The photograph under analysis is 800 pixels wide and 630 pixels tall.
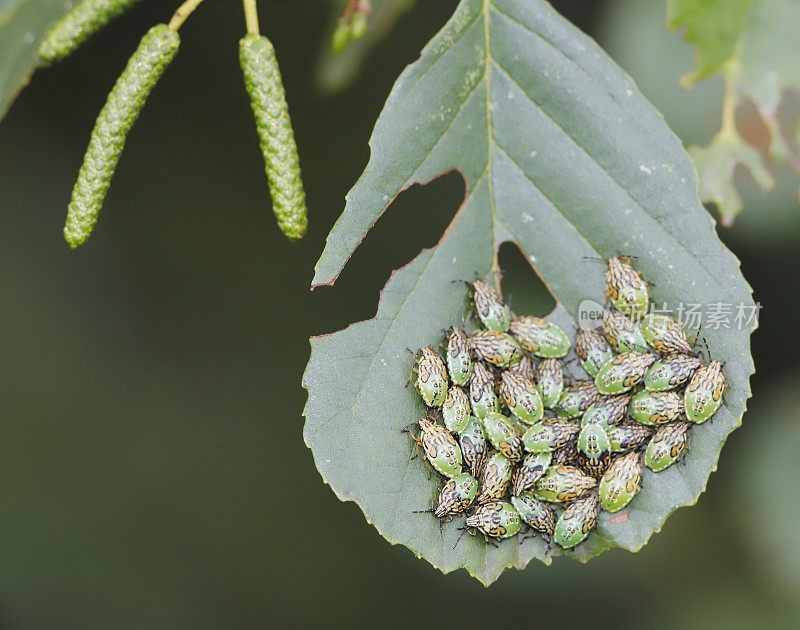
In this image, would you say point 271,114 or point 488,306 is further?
point 488,306

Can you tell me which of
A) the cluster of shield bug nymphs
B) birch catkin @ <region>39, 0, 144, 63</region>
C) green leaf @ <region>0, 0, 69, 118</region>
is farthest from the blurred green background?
birch catkin @ <region>39, 0, 144, 63</region>

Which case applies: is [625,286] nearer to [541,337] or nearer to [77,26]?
[541,337]

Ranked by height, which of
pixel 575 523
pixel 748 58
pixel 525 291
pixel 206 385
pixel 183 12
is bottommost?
pixel 206 385

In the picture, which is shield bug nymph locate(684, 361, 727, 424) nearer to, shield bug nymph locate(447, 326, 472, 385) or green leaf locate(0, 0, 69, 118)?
shield bug nymph locate(447, 326, 472, 385)

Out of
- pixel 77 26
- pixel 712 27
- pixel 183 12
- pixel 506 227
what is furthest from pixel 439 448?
pixel 712 27

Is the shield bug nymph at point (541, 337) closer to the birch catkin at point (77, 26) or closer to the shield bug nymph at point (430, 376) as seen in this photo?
the shield bug nymph at point (430, 376)

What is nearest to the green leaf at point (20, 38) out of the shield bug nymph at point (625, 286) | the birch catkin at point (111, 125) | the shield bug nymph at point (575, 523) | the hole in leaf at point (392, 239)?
the birch catkin at point (111, 125)
